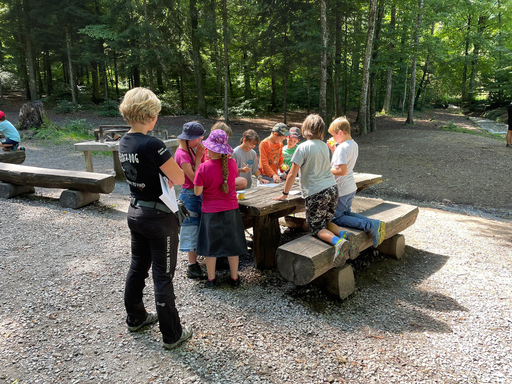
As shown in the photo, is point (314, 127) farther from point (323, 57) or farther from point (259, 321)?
point (323, 57)

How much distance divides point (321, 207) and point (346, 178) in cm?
66

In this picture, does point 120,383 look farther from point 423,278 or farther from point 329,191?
point 423,278

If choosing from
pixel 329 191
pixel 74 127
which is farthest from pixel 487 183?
pixel 74 127

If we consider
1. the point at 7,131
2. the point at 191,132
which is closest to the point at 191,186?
the point at 191,132

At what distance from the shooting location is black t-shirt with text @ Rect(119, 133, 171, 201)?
2457 millimetres

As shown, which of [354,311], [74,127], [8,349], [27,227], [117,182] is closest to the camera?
[8,349]

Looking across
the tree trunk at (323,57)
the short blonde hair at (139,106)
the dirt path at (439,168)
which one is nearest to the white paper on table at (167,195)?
the short blonde hair at (139,106)

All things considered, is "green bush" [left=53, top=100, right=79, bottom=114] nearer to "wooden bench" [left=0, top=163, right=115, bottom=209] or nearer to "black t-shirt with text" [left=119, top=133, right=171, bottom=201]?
"wooden bench" [left=0, top=163, right=115, bottom=209]

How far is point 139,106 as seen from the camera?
2465mm

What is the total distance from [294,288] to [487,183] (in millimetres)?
7848

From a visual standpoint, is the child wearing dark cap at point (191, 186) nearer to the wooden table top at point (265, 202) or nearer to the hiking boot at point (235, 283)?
the hiking boot at point (235, 283)

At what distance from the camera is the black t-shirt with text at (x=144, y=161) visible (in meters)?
2.46

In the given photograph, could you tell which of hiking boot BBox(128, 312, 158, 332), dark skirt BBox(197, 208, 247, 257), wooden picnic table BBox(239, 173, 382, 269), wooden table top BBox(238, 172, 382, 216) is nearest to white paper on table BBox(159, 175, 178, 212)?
dark skirt BBox(197, 208, 247, 257)

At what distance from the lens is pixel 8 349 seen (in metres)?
2.77
